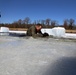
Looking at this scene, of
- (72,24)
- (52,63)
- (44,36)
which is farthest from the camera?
(72,24)

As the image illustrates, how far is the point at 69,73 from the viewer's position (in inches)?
89.4

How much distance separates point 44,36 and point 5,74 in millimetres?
5397

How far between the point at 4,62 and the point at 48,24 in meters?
30.8

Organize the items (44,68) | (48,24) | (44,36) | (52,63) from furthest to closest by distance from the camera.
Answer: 1. (48,24)
2. (44,36)
3. (52,63)
4. (44,68)

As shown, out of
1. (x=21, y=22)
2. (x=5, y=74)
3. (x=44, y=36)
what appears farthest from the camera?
(x=21, y=22)

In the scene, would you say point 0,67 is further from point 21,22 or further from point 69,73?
point 21,22

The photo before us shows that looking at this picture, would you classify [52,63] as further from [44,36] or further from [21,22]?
[21,22]

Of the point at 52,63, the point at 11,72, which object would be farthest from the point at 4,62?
the point at 52,63

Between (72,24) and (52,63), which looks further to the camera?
(72,24)

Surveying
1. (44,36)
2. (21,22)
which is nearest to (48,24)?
(21,22)

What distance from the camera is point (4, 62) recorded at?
282 centimetres

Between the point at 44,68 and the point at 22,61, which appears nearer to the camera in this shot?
the point at 44,68

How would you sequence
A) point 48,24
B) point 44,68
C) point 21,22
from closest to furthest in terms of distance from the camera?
1. point 44,68
2. point 48,24
3. point 21,22

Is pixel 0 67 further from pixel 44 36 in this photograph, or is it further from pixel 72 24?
pixel 72 24
